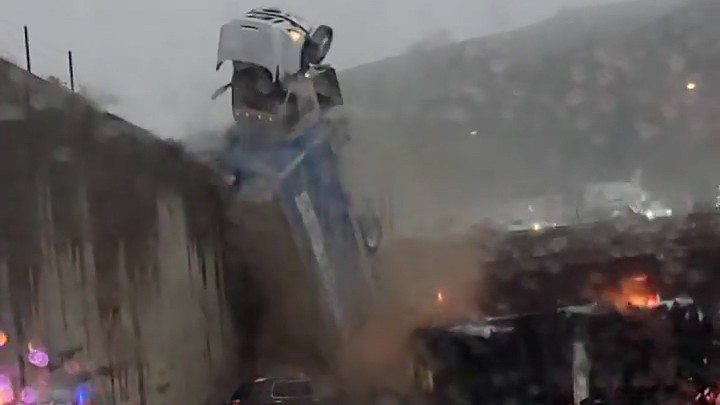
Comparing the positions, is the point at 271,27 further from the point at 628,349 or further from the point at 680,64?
the point at 628,349

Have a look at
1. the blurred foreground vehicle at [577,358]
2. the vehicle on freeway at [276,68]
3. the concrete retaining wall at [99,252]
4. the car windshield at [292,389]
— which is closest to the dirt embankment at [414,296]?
the blurred foreground vehicle at [577,358]

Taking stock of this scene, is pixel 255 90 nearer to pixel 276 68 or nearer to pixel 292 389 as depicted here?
pixel 276 68

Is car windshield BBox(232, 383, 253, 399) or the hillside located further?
car windshield BBox(232, 383, 253, 399)

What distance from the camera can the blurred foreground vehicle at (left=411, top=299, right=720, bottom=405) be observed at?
2.57 metres

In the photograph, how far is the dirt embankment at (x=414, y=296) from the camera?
274 cm

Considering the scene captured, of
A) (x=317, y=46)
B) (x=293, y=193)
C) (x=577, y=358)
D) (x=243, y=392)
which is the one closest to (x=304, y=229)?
(x=293, y=193)

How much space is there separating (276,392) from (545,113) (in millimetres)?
1140

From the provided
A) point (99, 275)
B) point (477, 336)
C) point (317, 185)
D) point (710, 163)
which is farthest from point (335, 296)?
point (710, 163)

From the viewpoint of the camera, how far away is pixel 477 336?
2.73 meters

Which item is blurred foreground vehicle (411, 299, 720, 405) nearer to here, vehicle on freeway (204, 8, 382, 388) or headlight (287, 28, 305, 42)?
vehicle on freeway (204, 8, 382, 388)

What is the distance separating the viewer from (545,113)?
2.68 metres

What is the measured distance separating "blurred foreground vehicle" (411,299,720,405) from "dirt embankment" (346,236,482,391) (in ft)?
→ 0.15

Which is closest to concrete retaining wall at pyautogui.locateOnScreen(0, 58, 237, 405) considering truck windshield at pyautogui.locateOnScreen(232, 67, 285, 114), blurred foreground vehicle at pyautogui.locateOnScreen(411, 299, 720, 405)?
truck windshield at pyautogui.locateOnScreen(232, 67, 285, 114)

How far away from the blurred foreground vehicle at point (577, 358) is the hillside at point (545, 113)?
36cm
